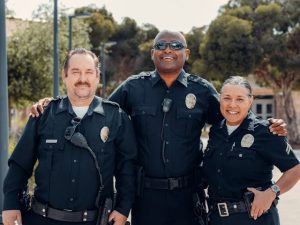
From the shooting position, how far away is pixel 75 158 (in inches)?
137

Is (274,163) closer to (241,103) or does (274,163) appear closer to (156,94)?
(241,103)

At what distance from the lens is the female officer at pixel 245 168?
365 centimetres

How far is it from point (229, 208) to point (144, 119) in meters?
0.98

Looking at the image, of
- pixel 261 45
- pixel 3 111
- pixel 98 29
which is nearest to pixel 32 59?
pixel 261 45

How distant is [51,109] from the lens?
3645mm

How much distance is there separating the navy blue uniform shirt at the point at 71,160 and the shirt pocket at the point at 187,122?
1.95ft

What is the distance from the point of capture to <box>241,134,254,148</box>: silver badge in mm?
3709

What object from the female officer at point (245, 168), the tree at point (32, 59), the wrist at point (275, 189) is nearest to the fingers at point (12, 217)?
the female officer at point (245, 168)

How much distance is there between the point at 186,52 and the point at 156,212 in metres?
1.28

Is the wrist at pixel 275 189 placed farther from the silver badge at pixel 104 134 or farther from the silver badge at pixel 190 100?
the silver badge at pixel 104 134

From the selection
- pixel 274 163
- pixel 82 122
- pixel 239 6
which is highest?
pixel 239 6

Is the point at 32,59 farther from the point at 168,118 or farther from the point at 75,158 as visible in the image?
the point at 75,158

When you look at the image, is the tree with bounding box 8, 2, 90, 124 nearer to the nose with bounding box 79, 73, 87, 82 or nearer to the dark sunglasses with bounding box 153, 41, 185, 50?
the dark sunglasses with bounding box 153, 41, 185, 50

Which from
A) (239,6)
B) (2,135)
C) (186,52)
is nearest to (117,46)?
(239,6)
